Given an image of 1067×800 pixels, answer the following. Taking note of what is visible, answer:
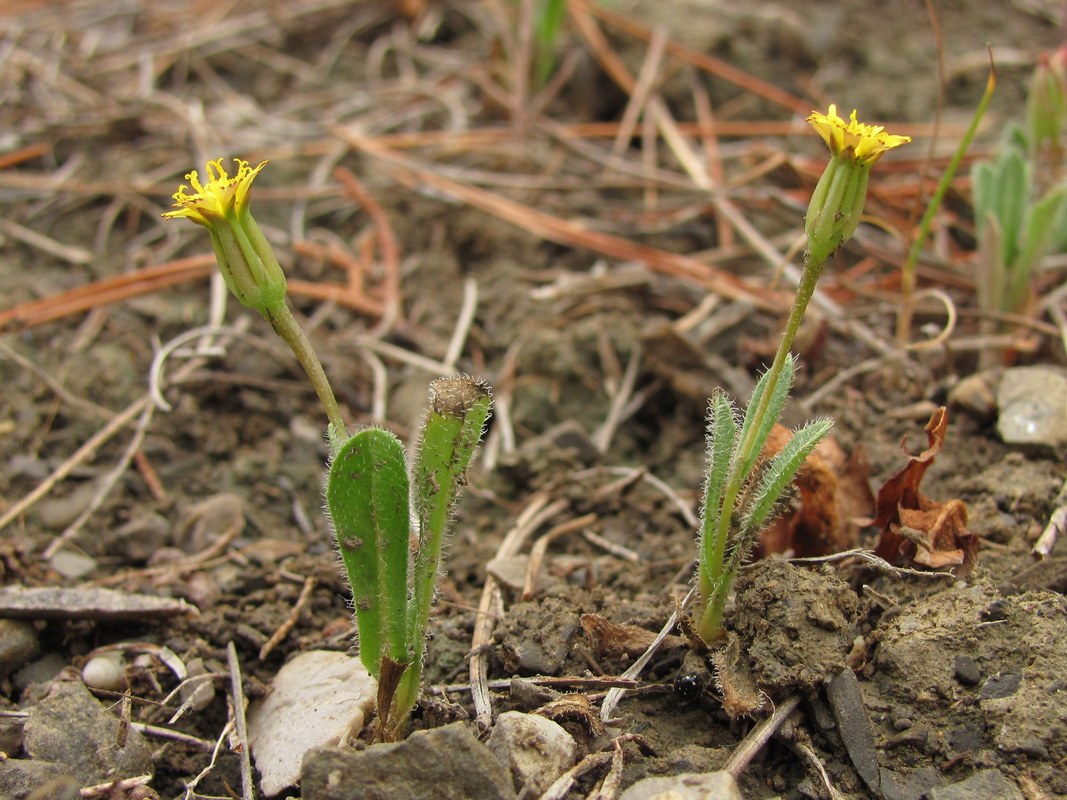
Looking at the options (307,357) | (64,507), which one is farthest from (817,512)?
(64,507)

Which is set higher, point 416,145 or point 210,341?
point 416,145

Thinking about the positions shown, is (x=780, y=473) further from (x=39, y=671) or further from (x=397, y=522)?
(x=39, y=671)

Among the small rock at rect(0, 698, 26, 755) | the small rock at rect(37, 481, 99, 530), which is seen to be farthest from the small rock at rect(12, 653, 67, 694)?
the small rock at rect(37, 481, 99, 530)

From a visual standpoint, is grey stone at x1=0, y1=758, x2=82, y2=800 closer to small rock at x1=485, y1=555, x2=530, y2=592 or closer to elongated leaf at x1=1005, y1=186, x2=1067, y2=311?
small rock at x1=485, y1=555, x2=530, y2=592

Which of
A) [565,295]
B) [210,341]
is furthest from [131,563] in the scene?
[565,295]

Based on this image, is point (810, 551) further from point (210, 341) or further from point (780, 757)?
point (210, 341)

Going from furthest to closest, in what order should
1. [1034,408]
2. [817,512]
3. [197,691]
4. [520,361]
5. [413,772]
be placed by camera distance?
[520,361] < [1034,408] < [817,512] < [197,691] < [413,772]

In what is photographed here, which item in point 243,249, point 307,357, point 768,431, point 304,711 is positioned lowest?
point 304,711
